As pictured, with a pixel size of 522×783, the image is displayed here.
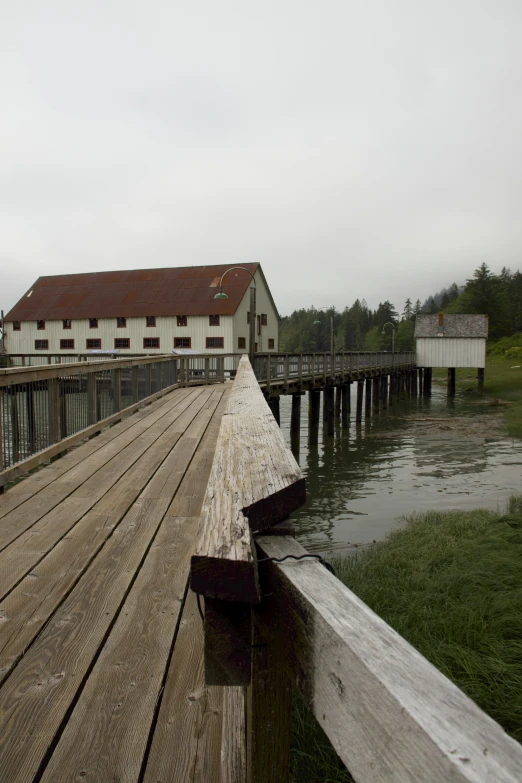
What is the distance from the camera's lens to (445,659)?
4.69m

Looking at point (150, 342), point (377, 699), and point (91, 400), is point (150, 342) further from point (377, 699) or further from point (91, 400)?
point (377, 699)

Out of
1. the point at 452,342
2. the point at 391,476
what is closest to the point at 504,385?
the point at 452,342

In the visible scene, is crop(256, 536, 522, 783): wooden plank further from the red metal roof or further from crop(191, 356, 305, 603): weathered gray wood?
the red metal roof

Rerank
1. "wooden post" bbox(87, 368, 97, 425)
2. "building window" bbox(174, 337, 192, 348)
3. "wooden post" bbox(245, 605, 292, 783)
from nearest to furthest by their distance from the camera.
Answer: "wooden post" bbox(245, 605, 292, 783)
"wooden post" bbox(87, 368, 97, 425)
"building window" bbox(174, 337, 192, 348)

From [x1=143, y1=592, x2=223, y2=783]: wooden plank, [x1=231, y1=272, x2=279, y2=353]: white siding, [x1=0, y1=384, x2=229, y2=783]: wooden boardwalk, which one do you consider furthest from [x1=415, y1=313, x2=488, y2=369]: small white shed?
[x1=143, y1=592, x2=223, y2=783]: wooden plank

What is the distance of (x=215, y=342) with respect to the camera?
41969 millimetres

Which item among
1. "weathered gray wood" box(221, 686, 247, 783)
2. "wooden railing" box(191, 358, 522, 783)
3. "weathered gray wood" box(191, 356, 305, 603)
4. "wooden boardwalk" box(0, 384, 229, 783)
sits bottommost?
"weathered gray wood" box(221, 686, 247, 783)

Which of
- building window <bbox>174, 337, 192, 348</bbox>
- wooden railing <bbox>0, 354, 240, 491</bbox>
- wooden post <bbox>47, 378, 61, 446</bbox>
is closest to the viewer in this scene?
wooden railing <bbox>0, 354, 240, 491</bbox>

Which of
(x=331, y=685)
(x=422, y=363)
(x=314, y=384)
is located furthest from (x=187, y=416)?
(x=422, y=363)

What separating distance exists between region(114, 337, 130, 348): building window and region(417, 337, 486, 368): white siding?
25.1 meters

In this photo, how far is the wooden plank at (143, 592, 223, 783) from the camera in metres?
1.80

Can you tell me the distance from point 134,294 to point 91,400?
39316mm

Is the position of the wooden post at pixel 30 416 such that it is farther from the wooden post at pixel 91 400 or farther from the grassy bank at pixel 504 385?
the grassy bank at pixel 504 385

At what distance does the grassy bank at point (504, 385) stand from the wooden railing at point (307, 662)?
78.9 ft
